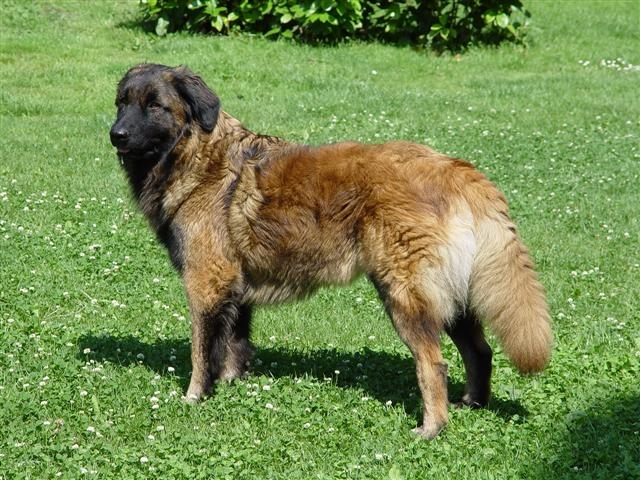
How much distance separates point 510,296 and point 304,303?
106 inches

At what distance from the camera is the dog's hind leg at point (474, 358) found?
5.77m

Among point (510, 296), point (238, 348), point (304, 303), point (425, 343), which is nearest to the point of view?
point (510, 296)

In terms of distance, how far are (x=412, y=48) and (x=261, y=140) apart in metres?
10.7

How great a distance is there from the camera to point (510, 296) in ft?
17.0

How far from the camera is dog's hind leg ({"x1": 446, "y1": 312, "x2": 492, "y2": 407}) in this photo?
577 centimetres

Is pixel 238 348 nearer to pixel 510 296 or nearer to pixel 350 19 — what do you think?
pixel 510 296

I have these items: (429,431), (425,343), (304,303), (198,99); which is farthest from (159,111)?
(429,431)

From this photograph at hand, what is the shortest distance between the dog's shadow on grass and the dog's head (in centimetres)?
134

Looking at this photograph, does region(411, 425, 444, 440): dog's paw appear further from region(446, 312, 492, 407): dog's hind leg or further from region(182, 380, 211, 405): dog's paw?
region(182, 380, 211, 405): dog's paw

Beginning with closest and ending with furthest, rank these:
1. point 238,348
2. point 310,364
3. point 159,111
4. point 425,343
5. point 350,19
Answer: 1. point 425,343
2. point 159,111
3. point 238,348
4. point 310,364
5. point 350,19

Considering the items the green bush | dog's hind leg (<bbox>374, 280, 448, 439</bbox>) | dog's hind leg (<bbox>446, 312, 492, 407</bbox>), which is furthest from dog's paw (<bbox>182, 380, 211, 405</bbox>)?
the green bush

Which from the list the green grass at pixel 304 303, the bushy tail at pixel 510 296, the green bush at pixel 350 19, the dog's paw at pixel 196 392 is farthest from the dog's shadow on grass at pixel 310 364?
the green bush at pixel 350 19

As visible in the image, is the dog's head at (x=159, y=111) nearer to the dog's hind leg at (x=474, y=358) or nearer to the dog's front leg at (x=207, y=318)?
the dog's front leg at (x=207, y=318)

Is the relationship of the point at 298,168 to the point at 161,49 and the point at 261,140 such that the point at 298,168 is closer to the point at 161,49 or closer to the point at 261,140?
the point at 261,140
